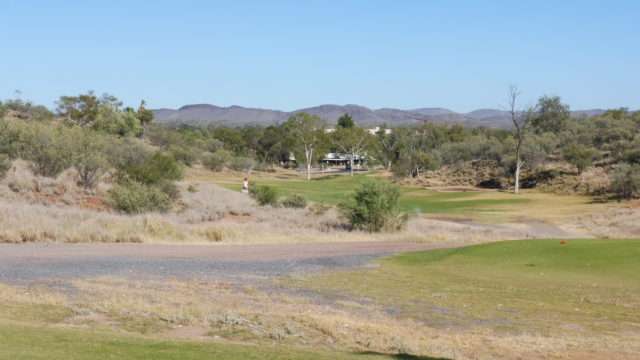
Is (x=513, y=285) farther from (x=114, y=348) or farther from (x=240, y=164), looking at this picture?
(x=240, y=164)

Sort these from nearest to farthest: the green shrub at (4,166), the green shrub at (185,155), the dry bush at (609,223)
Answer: the dry bush at (609,223) < the green shrub at (4,166) < the green shrub at (185,155)

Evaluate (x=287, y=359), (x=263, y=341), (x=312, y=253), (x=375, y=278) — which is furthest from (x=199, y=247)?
(x=287, y=359)

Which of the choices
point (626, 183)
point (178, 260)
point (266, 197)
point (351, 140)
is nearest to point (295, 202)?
point (266, 197)

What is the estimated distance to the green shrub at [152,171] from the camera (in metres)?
42.0

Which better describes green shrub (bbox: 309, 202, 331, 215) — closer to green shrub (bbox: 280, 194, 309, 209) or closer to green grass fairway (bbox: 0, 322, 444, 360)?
green shrub (bbox: 280, 194, 309, 209)

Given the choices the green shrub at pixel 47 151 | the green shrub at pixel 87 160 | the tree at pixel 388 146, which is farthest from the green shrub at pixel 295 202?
the tree at pixel 388 146

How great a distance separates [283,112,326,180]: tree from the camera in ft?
347

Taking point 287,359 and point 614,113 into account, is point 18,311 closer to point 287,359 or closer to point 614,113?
point 287,359

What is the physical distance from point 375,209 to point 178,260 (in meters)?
16.5

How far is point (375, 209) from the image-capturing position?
36.7 metres

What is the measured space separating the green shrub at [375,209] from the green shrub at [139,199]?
10670mm

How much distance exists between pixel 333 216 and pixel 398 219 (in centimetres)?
496

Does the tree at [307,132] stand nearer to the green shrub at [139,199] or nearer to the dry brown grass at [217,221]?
the dry brown grass at [217,221]

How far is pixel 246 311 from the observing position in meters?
13.7
